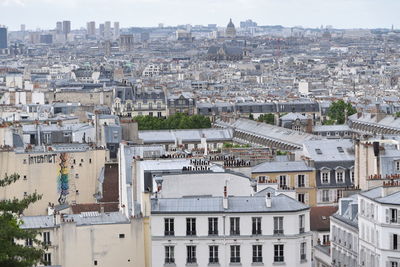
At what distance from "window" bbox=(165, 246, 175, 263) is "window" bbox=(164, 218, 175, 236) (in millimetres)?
344

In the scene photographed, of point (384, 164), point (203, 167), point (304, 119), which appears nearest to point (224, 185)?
point (203, 167)

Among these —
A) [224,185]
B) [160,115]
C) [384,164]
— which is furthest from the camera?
[160,115]

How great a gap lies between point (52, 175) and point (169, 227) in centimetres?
1457

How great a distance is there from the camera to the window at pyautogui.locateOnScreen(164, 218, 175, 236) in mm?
36875

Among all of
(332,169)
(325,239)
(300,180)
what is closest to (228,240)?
(325,239)

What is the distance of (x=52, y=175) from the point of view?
50.8 metres

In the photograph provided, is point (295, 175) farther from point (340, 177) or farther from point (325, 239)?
point (325, 239)

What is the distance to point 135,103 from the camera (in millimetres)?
113125

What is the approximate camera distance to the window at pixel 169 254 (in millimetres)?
36938

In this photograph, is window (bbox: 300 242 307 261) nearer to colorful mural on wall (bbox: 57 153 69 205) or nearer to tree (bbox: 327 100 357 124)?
colorful mural on wall (bbox: 57 153 69 205)

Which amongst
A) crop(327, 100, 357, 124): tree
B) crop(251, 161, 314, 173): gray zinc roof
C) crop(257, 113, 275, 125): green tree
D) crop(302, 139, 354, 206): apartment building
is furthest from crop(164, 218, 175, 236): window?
crop(327, 100, 357, 124): tree

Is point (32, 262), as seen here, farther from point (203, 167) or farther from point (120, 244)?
point (203, 167)

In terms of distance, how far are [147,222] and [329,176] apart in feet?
48.5

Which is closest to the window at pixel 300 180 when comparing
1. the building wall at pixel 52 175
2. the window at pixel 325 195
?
the window at pixel 325 195
